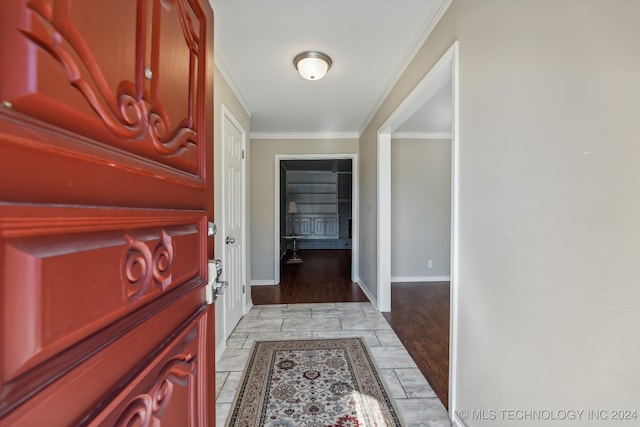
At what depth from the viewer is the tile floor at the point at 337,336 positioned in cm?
165

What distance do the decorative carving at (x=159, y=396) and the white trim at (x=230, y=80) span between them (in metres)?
1.91

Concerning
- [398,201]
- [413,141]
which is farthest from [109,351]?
[413,141]

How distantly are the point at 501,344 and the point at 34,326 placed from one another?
1414 mm

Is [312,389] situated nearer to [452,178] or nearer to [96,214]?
[452,178]

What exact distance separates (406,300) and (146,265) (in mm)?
3465

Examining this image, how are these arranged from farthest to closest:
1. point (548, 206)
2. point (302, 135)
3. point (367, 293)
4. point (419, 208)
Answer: point (419, 208) → point (302, 135) → point (367, 293) → point (548, 206)

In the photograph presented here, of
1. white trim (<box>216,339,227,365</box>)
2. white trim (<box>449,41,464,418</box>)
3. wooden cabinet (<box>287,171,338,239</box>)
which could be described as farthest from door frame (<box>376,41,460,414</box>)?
wooden cabinet (<box>287,171,338,239</box>)

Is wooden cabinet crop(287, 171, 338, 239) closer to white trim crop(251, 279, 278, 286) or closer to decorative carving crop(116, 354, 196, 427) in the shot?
white trim crop(251, 279, 278, 286)

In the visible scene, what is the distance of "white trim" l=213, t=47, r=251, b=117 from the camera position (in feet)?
6.95

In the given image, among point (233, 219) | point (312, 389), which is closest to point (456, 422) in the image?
point (312, 389)

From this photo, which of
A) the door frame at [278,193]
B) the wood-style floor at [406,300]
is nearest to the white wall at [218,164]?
the wood-style floor at [406,300]

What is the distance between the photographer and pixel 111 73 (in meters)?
0.50

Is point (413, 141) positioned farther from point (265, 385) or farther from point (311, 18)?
point (265, 385)

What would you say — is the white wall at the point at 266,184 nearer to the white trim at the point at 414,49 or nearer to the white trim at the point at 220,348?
the white trim at the point at 414,49
